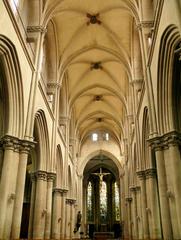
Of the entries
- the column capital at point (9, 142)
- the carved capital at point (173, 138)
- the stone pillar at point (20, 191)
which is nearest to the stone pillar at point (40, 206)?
the stone pillar at point (20, 191)

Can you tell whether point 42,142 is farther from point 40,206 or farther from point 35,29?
point 35,29

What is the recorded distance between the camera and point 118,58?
20.9 m

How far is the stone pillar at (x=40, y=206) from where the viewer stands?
559 inches

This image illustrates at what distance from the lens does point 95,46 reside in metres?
20.9

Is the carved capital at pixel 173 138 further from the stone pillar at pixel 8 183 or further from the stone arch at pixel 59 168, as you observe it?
the stone arch at pixel 59 168

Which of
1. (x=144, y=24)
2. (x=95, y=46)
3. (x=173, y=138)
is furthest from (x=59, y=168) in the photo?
(x=173, y=138)

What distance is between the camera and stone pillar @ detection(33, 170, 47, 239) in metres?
14.2

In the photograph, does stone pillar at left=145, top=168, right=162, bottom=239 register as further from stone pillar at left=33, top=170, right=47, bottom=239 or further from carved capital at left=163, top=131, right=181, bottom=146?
stone pillar at left=33, top=170, right=47, bottom=239

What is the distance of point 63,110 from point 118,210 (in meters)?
23.7

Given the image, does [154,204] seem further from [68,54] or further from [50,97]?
[68,54]

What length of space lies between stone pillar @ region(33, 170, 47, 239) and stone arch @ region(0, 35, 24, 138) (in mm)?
4602

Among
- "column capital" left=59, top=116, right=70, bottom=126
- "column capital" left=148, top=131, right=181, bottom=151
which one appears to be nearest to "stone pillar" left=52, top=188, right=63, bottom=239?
"column capital" left=59, top=116, right=70, bottom=126

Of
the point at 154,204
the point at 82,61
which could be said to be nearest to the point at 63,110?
the point at 82,61

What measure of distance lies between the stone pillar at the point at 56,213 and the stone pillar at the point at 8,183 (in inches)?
334
